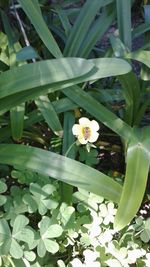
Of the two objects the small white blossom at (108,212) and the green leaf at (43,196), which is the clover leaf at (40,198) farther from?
the small white blossom at (108,212)

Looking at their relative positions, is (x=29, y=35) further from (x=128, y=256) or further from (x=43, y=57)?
(x=128, y=256)

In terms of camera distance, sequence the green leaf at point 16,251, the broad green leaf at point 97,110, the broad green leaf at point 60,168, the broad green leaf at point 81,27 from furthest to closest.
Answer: the broad green leaf at point 81,27, the broad green leaf at point 97,110, the broad green leaf at point 60,168, the green leaf at point 16,251

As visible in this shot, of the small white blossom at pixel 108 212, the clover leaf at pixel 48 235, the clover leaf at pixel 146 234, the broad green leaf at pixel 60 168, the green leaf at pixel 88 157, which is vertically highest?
the broad green leaf at pixel 60 168

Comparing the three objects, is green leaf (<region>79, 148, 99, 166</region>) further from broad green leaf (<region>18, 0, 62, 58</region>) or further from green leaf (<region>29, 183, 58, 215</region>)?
broad green leaf (<region>18, 0, 62, 58</region>)

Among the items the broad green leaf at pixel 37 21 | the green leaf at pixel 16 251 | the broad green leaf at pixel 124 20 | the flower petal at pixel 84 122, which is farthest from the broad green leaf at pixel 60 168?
the broad green leaf at pixel 124 20

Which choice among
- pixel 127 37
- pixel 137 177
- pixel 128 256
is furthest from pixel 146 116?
pixel 128 256

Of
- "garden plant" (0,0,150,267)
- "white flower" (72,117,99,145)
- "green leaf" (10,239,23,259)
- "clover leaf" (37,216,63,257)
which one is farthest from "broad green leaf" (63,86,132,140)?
"green leaf" (10,239,23,259)
